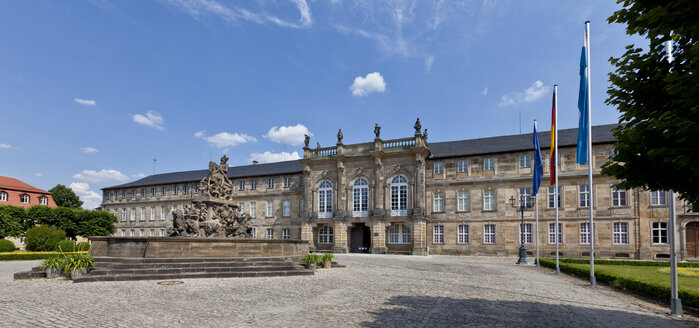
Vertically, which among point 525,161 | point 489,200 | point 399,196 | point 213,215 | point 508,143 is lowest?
point 213,215

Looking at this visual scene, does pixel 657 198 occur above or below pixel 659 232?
above

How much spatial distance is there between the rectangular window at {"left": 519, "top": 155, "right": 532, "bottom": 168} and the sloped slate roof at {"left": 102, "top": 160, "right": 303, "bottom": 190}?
24.4m

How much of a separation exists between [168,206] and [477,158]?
4179 centimetres

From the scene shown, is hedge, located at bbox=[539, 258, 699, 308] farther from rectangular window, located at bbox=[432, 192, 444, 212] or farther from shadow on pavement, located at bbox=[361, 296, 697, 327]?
rectangular window, located at bbox=[432, 192, 444, 212]

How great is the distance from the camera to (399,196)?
40562mm

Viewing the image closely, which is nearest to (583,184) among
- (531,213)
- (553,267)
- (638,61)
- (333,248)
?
(531,213)

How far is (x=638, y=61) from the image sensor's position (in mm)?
6844

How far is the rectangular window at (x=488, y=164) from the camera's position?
3792cm

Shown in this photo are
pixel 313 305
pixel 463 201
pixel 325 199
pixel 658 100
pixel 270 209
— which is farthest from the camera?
pixel 270 209

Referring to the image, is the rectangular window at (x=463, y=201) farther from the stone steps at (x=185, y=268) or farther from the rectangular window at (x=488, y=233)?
the stone steps at (x=185, y=268)

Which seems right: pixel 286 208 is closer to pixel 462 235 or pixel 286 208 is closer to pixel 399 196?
pixel 399 196

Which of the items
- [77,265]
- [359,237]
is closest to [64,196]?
[359,237]

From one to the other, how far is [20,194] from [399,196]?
193 ft

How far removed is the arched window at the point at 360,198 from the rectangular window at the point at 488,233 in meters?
11.8
